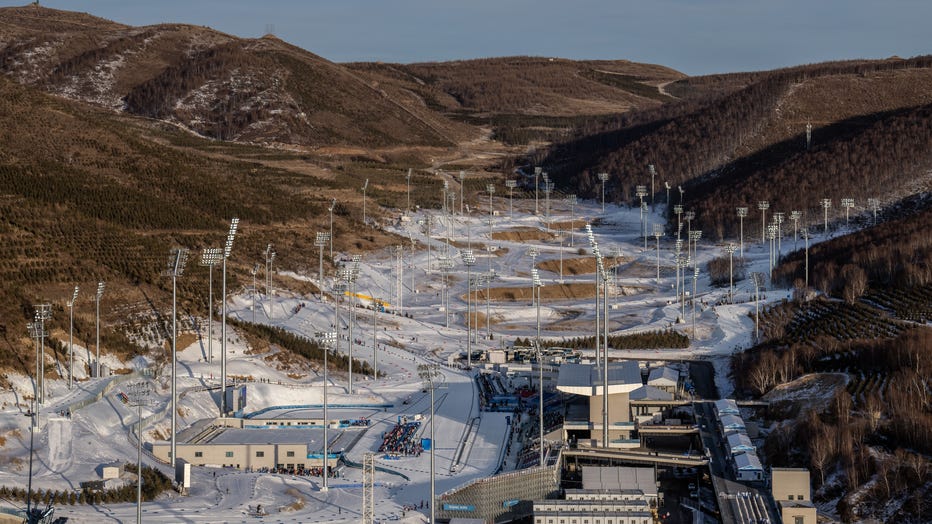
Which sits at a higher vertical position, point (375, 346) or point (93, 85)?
point (93, 85)

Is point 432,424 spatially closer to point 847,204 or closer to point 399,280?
point 399,280

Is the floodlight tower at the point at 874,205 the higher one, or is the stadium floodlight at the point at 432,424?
the floodlight tower at the point at 874,205

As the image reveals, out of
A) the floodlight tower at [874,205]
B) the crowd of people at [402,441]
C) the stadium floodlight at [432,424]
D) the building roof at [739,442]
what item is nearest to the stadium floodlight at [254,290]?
the stadium floodlight at [432,424]

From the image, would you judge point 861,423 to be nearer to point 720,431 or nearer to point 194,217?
point 720,431

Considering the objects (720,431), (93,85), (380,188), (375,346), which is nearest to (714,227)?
(380,188)

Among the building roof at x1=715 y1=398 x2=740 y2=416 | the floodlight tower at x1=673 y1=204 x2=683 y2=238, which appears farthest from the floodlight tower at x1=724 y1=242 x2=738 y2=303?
the building roof at x1=715 y1=398 x2=740 y2=416

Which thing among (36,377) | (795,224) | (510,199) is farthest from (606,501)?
(510,199)

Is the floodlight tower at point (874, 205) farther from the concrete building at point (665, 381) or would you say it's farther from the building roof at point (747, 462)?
the building roof at point (747, 462)
